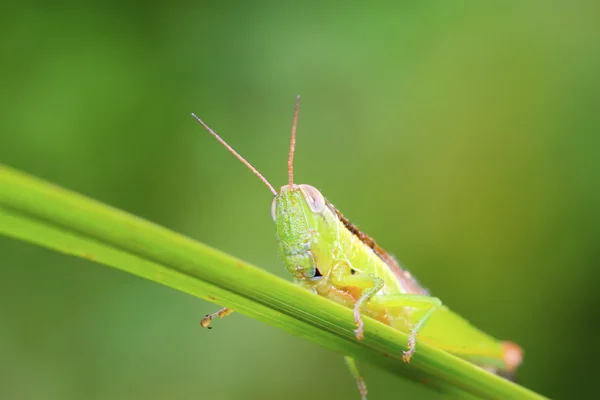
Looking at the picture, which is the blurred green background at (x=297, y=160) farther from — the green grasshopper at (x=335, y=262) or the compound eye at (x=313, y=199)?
the compound eye at (x=313, y=199)

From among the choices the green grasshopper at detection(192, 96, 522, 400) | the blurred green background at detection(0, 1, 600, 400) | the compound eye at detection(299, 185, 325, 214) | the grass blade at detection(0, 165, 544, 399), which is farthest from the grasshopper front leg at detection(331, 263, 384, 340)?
the blurred green background at detection(0, 1, 600, 400)

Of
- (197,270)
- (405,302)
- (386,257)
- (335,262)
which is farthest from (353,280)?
(197,270)

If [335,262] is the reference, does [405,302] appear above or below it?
below

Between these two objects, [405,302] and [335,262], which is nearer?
[335,262]

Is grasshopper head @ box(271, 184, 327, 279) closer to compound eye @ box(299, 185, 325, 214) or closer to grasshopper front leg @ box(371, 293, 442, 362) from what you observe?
compound eye @ box(299, 185, 325, 214)

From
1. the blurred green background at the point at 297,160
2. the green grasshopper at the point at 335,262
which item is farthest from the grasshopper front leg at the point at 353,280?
the blurred green background at the point at 297,160

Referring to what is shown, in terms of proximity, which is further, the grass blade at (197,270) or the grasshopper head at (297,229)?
the grasshopper head at (297,229)

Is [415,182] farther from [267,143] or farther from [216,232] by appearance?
[216,232]

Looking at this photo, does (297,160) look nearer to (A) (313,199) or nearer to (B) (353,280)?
(A) (313,199)
